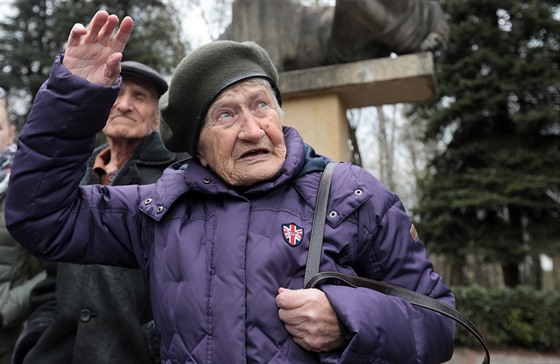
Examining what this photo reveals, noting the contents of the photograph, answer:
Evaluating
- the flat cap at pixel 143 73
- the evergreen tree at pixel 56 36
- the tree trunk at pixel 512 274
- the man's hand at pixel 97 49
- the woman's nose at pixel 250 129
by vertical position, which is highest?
the man's hand at pixel 97 49

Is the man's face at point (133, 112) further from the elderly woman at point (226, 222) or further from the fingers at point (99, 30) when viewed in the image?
the fingers at point (99, 30)

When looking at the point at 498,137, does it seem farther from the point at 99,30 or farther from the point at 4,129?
the point at 99,30

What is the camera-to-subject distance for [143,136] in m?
2.49

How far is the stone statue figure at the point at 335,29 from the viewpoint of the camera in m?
4.17

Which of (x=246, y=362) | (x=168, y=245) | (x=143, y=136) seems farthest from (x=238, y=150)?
(x=143, y=136)

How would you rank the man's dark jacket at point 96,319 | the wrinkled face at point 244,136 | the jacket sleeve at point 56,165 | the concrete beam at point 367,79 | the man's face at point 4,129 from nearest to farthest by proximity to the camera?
the jacket sleeve at point 56,165 < the wrinkled face at point 244,136 < the man's dark jacket at point 96,319 < the man's face at point 4,129 < the concrete beam at point 367,79

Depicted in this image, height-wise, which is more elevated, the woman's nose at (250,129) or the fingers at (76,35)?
the fingers at (76,35)

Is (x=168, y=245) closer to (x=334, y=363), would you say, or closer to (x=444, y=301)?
(x=334, y=363)

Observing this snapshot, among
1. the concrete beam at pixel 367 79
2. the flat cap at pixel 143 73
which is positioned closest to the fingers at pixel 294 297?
the flat cap at pixel 143 73

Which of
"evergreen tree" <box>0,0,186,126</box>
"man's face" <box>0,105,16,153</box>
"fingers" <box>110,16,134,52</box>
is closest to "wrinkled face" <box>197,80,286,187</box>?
"fingers" <box>110,16,134,52</box>

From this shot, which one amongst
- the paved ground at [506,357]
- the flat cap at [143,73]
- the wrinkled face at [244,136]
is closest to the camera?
the wrinkled face at [244,136]

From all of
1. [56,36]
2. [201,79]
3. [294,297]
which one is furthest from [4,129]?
[56,36]

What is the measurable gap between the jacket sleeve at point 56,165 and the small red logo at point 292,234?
627 millimetres

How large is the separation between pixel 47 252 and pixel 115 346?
65 cm
